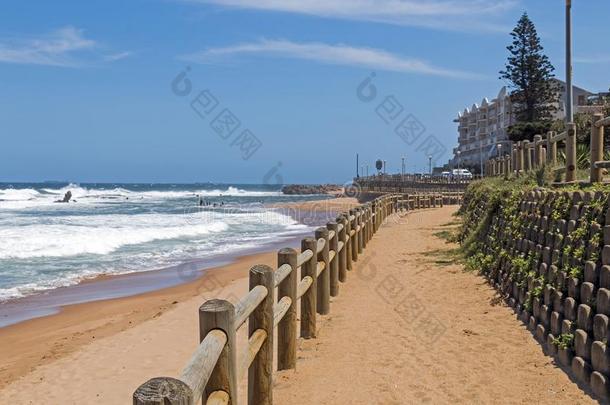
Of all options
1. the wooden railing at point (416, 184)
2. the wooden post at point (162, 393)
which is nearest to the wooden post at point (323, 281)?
the wooden post at point (162, 393)

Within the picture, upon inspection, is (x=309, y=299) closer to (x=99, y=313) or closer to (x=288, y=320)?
(x=288, y=320)

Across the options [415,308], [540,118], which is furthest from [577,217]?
[540,118]

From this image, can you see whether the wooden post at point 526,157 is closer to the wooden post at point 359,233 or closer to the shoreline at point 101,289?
the wooden post at point 359,233

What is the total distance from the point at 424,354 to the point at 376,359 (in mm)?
542

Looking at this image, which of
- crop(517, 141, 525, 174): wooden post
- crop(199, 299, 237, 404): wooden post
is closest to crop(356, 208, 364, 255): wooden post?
crop(517, 141, 525, 174): wooden post

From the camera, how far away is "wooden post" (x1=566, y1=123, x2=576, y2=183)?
968 centimetres

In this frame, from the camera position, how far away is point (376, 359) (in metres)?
6.79

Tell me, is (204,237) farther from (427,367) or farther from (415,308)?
(427,367)

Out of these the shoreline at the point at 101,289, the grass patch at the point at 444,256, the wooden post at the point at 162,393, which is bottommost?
the shoreline at the point at 101,289

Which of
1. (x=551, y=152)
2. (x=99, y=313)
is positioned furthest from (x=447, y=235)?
(x=99, y=313)

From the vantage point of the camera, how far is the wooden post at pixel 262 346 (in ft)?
16.2

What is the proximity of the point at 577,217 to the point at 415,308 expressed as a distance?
3.24 m

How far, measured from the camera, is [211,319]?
344 centimetres

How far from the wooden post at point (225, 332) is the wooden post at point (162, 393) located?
3.61 feet
